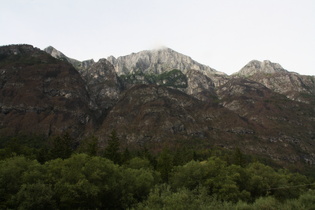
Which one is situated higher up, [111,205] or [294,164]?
[111,205]

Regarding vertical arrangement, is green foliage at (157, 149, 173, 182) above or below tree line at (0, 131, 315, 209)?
below

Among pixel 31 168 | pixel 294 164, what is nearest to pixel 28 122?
pixel 31 168

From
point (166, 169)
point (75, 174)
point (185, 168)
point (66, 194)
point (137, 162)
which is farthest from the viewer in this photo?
point (166, 169)

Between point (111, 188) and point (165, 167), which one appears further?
point (165, 167)

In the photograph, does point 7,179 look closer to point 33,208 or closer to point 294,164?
point 33,208

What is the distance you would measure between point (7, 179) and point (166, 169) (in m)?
58.2

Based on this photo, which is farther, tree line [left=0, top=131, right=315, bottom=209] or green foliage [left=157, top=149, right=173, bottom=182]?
green foliage [left=157, top=149, right=173, bottom=182]

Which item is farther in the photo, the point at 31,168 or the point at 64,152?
the point at 64,152

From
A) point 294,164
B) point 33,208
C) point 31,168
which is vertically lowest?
point 294,164

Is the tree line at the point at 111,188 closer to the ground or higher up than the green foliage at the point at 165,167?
higher up

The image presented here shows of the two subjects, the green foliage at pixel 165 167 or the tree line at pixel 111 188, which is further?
the green foliage at pixel 165 167

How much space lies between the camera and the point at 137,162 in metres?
87.0

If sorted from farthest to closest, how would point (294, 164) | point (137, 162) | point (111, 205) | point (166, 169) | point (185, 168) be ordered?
point (294, 164)
point (166, 169)
point (137, 162)
point (185, 168)
point (111, 205)

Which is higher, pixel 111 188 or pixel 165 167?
pixel 111 188
